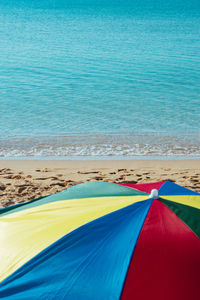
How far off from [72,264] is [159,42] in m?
28.1

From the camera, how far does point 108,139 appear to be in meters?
10.1

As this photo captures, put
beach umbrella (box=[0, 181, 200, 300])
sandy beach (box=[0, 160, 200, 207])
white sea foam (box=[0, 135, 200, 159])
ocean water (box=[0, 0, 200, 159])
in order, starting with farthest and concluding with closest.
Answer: ocean water (box=[0, 0, 200, 159]), white sea foam (box=[0, 135, 200, 159]), sandy beach (box=[0, 160, 200, 207]), beach umbrella (box=[0, 181, 200, 300])

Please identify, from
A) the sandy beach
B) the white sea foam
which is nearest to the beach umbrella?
the sandy beach

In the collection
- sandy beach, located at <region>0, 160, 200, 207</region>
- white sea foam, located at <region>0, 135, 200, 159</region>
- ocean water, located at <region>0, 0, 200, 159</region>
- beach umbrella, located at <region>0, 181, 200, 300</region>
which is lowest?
beach umbrella, located at <region>0, 181, 200, 300</region>

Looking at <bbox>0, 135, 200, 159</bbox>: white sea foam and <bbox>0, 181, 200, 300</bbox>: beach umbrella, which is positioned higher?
<bbox>0, 135, 200, 159</bbox>: white sea foam

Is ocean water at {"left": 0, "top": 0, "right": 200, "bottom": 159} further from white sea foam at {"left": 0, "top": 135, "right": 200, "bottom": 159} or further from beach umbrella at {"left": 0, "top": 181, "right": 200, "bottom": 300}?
beach umbrella at {"left": 0, "top": 181, "right": 200, "bottom": 300}

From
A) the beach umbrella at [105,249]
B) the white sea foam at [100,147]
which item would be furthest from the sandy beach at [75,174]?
the beach umbrella at [105,249]

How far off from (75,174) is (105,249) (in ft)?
16.7

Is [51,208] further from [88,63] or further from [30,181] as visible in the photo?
[88,63]

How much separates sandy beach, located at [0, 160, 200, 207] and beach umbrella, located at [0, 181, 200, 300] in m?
3.31

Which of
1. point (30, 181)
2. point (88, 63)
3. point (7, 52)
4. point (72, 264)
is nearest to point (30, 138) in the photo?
point (30, 181)

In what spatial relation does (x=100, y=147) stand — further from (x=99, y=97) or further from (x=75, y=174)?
(x=99, y=97)

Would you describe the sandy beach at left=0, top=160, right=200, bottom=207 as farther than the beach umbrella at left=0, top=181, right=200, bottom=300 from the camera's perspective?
Yes

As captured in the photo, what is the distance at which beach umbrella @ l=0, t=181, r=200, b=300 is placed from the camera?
7.14 ft
